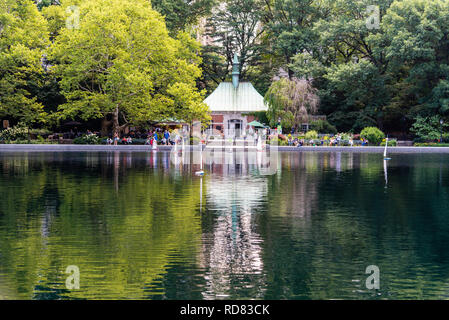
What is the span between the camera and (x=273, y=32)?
74.2 m

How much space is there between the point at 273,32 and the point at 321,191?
2237 inches

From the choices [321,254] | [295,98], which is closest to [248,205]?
[321,254]

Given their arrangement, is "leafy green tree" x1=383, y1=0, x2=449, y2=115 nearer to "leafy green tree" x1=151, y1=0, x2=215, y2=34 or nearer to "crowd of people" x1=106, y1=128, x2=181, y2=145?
"crowd of people" x1=106, y1=128, x2=181, y2=145

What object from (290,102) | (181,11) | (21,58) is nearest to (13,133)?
(21,58)

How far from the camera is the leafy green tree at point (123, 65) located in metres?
55.7

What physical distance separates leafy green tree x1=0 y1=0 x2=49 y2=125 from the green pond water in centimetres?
4108

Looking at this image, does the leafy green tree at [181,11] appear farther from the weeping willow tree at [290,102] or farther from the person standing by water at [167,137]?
the person standing by water at [167,137]

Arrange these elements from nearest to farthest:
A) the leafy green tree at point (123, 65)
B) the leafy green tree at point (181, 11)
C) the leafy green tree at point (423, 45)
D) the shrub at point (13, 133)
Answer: the leafy green tree at point (123, 65)
the leafy green tree at point (423, 45)
the shrub at point (13, 133)
the leafy green tree at point (181, 11)

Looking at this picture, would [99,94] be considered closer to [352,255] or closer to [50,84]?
[50,84]

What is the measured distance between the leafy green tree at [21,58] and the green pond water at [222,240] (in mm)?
41076

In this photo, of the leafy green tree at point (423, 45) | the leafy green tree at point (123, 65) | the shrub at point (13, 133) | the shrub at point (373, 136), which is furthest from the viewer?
the shrub at point (13, 133)

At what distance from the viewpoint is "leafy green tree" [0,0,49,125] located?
2339 inches

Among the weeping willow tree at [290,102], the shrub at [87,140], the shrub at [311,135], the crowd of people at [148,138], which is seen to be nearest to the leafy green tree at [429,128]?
the shrub at [311,135]

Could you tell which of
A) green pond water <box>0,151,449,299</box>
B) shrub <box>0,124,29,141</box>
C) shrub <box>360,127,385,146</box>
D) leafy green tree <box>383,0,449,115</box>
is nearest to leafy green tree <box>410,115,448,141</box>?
leafy green tree <box>383,0,449,115</box>
